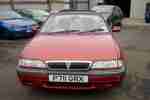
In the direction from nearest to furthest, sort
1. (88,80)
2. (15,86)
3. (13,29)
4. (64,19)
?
(88,80) → (15,86) → (64,19) → (13,29)

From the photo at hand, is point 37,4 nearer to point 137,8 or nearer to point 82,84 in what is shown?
point 137,8

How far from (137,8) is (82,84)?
75.6ft

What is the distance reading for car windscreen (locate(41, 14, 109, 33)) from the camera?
18.0ft

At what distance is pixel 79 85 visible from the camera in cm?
422

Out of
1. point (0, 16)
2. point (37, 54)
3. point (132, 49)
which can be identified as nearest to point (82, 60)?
point (37, 54)

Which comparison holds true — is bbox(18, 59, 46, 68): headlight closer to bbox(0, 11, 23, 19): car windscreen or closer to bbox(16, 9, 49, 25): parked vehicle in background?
bbox(0, 11, 23, 19): car windscreen

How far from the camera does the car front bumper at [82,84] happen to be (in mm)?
4156

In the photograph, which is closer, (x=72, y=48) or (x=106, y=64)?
(x=106, y=64)

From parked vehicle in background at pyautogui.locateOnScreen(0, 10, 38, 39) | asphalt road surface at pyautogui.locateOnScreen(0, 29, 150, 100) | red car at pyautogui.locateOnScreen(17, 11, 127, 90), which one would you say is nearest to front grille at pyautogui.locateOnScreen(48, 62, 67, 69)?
red car at pyautogui.locateOnScreen(17, 11, 127, 90)

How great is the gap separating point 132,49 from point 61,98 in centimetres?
518

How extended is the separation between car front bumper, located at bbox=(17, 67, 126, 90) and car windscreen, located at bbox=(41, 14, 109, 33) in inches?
55.0

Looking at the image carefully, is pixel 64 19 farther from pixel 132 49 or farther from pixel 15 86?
pixel 132 49

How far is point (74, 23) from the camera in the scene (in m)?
5.62

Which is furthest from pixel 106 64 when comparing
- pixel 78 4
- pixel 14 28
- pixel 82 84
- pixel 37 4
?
pixel 78 4
